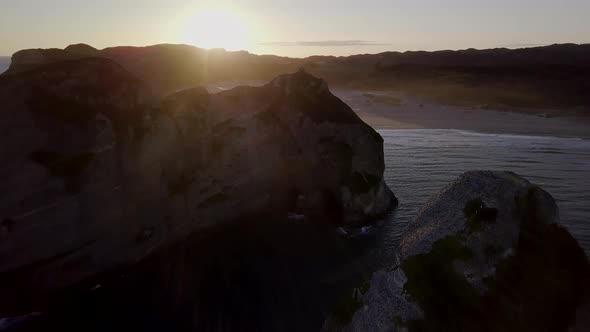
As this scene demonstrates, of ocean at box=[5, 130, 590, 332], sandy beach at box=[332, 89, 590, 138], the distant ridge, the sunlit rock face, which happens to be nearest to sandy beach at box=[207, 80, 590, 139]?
sandy beach at box=[332, 89, 590, 138]

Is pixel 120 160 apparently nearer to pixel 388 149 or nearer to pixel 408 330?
pixel 408 330

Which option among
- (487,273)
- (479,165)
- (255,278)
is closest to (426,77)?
(479,165)

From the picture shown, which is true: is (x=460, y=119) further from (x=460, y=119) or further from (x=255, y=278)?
(x=255, y=278)

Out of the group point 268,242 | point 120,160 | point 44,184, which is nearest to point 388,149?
point 268,242

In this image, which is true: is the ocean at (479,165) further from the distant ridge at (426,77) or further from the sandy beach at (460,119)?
the distant ridge at (426,77)

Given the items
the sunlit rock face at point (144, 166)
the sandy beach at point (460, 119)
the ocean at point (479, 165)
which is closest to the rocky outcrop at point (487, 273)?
the ocean at point (479, 165)

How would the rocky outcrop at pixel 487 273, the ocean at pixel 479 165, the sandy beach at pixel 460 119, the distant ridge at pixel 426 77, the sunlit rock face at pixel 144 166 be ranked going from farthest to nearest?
the distant ridge at pixel 426 77 < the sandy beach at pixel 460 119 < the ocean at pixel 479 165 < the sunlit rock face at pixel 144 166 < the rocky outcrop at pixel 487 273
